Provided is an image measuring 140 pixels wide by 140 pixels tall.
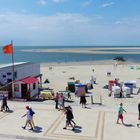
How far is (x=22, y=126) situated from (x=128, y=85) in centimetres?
1762

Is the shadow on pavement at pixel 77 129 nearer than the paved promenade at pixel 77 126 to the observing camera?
No

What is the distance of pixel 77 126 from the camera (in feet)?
55.9

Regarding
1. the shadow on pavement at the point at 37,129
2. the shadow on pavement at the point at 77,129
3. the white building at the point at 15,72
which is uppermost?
the white building at the point at 15,72

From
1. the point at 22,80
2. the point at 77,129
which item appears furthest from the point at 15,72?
the point at 77,129

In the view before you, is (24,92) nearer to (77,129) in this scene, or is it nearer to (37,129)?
(37,129)

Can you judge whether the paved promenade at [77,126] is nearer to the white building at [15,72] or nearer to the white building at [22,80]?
the white building at [22,80]

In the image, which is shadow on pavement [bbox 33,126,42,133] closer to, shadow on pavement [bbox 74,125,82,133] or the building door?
shadow on pavement [bbox 74,125,82,133]

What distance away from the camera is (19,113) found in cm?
2009

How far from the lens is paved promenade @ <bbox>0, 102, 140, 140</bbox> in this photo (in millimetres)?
15211

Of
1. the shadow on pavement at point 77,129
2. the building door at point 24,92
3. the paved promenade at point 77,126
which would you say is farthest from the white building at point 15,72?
the shadow on pavement at point 77,129

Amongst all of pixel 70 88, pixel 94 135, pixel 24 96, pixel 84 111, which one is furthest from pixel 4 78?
pixel 94 135

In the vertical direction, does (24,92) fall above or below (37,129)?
above

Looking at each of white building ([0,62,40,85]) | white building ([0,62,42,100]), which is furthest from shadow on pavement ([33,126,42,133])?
white building ([0,62,40,85])

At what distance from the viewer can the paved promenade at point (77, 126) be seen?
49.9ft
